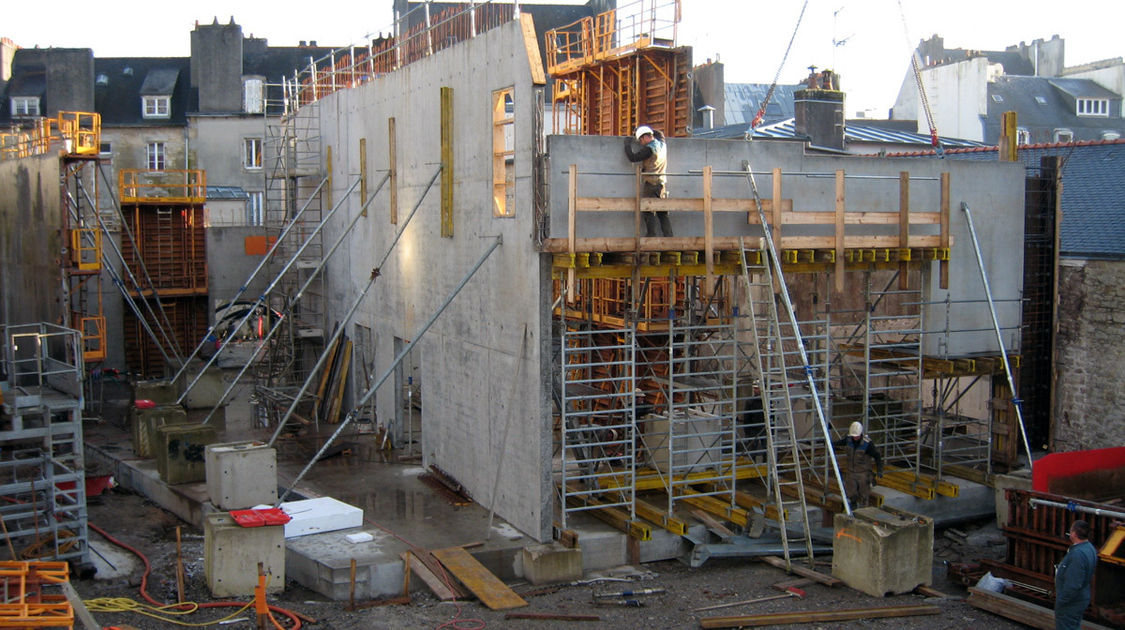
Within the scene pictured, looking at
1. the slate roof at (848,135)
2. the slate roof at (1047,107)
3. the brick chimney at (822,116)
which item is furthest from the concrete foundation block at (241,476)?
the slate roof at (1047,107)

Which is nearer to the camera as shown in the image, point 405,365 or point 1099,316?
point 1099,316

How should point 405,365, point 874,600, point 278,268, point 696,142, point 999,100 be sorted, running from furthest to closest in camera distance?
1. point 999,100
2. point 278,268
3. point 405,365
4. point 696,142
5. point 874,600

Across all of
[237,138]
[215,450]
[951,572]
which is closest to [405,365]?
[215,450]

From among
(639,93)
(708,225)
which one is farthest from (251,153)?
(708,225)

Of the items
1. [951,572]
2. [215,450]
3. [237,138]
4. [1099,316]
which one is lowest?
[951,572]

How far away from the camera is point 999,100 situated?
4175 cm

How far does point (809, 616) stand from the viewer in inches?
448

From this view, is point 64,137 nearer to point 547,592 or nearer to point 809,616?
point 547,592

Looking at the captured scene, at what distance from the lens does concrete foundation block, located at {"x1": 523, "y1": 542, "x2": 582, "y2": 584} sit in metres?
12.9

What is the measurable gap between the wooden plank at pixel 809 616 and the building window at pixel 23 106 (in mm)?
40185

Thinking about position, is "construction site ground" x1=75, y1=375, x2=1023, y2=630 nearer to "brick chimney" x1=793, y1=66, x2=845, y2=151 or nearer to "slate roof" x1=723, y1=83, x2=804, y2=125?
"brick chimney" x1=793, y1=66, x2=845, y2=151

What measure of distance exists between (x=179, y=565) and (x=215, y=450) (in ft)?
9.43

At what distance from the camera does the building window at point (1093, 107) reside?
44.2 m

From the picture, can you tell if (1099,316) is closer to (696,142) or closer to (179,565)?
(696,142)
